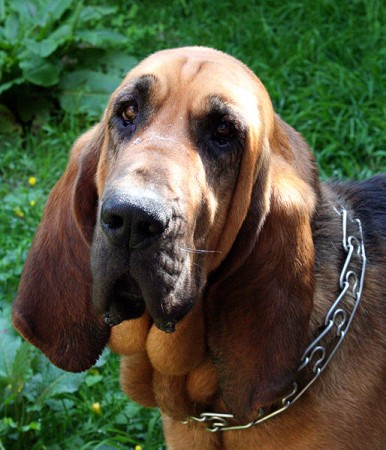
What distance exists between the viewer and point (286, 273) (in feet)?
10.8

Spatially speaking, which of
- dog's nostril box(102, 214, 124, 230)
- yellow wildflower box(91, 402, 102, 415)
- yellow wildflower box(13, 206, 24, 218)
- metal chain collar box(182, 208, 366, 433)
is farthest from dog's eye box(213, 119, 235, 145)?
A: yellow wildflower box(13, 206, 24, 218)

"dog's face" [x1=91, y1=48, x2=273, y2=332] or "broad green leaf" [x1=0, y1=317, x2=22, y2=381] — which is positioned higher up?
"dog's face" [x1=91, y1=48, x2=273, y2=332]

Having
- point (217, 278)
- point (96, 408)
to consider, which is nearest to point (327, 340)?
point (217, 278)

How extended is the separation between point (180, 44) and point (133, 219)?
450cm

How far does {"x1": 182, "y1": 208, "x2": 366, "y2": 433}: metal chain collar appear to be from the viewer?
3373 mm

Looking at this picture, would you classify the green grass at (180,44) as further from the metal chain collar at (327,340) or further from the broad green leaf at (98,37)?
the metal chain collar at (327,340)

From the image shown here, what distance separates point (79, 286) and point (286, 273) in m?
0.81

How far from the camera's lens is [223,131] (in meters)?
3.22

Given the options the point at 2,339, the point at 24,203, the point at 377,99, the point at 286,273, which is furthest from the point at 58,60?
the point at 286,273

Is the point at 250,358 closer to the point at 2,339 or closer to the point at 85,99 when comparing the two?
the point at 2,339

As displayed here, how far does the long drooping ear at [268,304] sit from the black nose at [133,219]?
56 cm

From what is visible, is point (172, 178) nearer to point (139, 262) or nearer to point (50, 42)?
point (139, 262)

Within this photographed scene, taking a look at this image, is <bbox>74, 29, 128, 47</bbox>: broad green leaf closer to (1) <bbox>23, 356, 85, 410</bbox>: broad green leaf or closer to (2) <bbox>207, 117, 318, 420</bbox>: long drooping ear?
(1) <bbox>23, 356, 85, 410</bbox>: broad green leaf

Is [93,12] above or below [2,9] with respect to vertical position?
above
